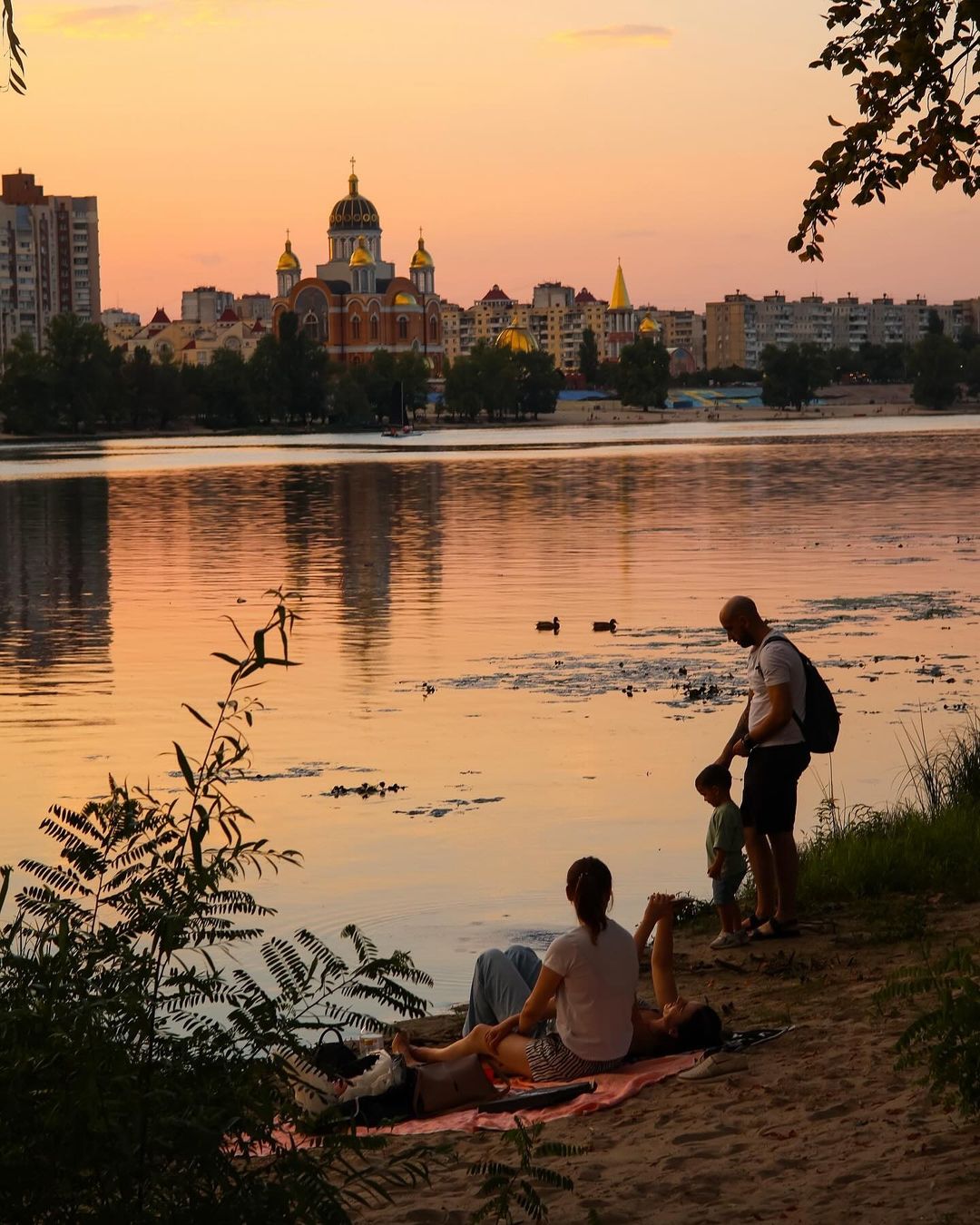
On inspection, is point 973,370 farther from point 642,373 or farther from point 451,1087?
point 451,1087

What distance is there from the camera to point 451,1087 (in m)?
6.39

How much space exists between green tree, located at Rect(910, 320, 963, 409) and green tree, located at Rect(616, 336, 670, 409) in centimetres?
1931

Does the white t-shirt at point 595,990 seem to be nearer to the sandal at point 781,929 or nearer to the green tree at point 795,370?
the sandal at point 781,929

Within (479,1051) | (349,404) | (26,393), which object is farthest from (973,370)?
(479,1051)

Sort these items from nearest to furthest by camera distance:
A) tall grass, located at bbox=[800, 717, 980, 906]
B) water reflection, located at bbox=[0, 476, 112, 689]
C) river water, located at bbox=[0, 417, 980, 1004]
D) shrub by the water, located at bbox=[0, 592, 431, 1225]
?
1. shrub by the water, located at bbox=[0, 592, 431, 1225]
2. tall grass, located at bbox=[800, 717, 980, 906]
3. river water, located at bbox=[0, 417, 980, 1004]
4. water reflection, located at bbox=[0, 476, 112, 689]

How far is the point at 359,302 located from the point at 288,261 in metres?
27.6

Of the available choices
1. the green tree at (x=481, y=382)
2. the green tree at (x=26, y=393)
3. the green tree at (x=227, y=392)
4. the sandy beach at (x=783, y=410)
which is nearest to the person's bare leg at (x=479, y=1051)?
the green tree at (x=26, y=393)

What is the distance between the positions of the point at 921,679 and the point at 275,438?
92.2 m

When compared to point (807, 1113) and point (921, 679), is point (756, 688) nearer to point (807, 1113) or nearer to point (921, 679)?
point (807, 1113)

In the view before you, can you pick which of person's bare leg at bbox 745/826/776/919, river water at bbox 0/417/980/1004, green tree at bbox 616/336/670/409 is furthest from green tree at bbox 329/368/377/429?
person's bare leg at bbox 745/826/776/919

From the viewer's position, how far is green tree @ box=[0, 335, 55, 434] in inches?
4220

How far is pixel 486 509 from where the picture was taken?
127 feet

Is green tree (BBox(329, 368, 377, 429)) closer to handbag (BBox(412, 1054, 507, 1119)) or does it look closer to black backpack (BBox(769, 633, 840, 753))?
black backpack (BBox(769, 633, 840, 753))

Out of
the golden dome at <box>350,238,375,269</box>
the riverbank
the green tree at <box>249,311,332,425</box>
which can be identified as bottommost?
the riverbank
